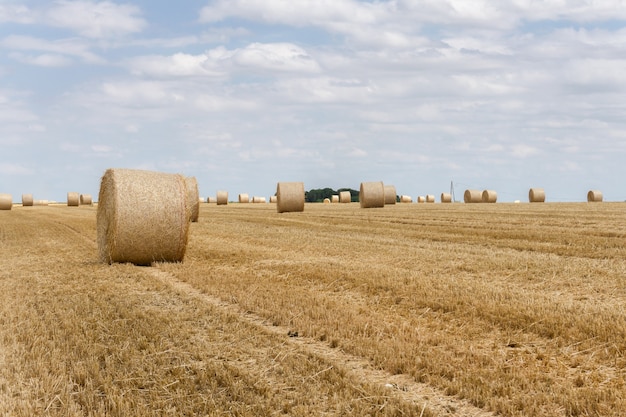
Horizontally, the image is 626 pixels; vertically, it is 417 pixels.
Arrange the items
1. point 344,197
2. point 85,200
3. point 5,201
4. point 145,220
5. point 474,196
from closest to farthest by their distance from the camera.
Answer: point 145,220, point 474,196, point 5,201, point 344,197, point 85,200

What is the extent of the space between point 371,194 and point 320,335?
3085cm

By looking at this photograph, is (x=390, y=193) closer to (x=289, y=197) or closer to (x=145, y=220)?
(x=289, y=197)

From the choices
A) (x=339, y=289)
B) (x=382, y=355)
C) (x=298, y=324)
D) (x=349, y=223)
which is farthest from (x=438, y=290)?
(x=349, y=223)

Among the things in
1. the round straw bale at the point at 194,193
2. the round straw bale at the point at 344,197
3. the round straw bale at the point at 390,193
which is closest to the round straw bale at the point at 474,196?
the round straw bale at the point at 390,193

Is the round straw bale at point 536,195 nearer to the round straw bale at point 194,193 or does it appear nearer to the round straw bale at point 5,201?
the round straw bale at point 194,193

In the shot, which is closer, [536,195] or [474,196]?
[536,195]

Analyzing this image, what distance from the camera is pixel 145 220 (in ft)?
43.8

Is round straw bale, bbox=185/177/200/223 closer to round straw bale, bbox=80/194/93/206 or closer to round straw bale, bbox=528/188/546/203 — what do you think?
round straw bale, bbox=528/188/546/203

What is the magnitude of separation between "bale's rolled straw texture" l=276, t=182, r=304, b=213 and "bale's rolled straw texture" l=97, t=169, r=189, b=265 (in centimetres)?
1936

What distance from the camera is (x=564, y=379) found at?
19.0 ft

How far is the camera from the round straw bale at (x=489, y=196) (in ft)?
150

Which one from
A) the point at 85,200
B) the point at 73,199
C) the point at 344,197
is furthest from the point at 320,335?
the point at 85,200

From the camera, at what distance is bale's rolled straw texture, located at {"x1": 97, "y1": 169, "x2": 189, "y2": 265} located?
1324 centimetres

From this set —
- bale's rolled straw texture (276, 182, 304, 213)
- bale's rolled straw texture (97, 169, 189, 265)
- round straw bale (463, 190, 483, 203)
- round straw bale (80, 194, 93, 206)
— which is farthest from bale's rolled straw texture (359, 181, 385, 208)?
round straw bale (80, 194, 93, 206)
